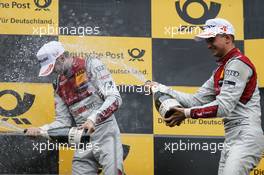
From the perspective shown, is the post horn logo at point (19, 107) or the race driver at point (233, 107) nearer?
the race driver at point (233, 107)

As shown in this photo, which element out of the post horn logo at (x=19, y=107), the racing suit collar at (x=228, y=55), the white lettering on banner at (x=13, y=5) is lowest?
the post horn logo at (x=19, y=107)

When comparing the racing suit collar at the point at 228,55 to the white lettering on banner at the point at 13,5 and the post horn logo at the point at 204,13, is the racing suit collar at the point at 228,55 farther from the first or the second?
the white lettering on banner at the point at 13,5

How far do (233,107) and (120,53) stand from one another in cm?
166

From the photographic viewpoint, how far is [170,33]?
6.13 metres

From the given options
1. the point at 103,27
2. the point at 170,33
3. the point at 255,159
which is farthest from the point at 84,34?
the point at 255,159

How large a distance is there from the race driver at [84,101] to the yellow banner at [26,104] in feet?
0.97

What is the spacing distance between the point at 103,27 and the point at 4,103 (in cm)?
96

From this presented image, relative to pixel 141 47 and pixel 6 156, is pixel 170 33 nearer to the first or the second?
pixel 141 47

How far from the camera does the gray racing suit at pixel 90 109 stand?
17.8 feet

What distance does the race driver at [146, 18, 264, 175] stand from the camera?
4.57 m

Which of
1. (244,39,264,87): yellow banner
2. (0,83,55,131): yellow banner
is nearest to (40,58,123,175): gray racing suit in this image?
(0,83,55,131): yellow banner

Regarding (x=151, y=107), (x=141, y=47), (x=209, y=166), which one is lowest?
(x=209, y=166)

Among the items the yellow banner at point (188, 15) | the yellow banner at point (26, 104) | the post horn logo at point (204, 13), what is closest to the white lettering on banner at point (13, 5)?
the yellow banner at point (26, 104)

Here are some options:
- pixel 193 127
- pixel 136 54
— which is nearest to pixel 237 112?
pixel 193 127
